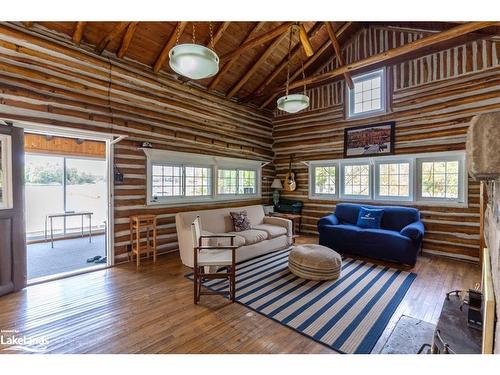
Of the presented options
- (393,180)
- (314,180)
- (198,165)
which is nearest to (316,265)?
(393,180)

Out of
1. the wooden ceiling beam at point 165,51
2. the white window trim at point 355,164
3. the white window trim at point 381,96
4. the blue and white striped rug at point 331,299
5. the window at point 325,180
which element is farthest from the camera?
the window at point 325,180

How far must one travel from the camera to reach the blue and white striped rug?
236cm

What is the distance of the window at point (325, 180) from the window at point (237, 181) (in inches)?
75.8

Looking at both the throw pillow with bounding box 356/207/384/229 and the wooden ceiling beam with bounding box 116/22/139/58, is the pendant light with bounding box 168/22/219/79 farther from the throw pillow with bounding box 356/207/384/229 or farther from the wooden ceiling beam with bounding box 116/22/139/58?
the throw pillow with bounding box 356/207/384/229

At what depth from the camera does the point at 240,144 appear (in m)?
6.85

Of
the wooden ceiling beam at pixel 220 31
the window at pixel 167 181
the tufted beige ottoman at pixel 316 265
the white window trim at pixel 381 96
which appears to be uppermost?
the wooden ceiling beam at pixel 220 31

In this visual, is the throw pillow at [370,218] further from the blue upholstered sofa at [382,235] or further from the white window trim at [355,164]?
the white window trim at [355,164]

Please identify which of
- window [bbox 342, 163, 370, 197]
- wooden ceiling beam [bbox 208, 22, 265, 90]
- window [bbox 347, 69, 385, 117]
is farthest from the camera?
window [bbox 342, 163, 370, 197]

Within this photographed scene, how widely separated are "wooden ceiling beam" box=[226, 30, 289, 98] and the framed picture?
9.33 feet

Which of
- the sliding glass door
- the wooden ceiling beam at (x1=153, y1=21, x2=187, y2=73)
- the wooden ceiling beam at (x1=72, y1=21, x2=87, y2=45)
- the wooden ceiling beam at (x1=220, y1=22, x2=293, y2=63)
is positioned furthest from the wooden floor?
the wooden ceiling beam at (x1=220, y1=22, x2=293, y2=63)

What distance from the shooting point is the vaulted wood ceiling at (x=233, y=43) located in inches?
151

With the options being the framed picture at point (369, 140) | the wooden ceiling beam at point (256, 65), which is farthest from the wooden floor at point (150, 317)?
the wooden ceiling beam at point (256, 65)
